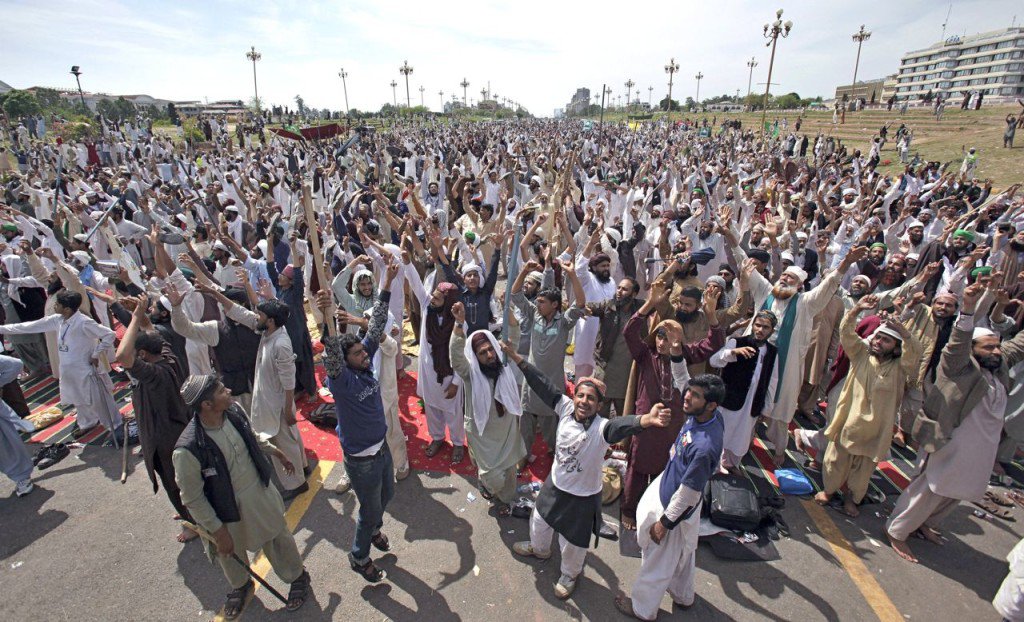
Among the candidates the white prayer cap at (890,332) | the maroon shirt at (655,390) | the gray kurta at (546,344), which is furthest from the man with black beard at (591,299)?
the white prayer cap at (890,332)

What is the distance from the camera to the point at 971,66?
8500 cm

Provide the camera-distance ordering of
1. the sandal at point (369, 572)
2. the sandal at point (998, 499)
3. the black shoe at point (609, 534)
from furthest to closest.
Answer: the sandal at point (998, 499), the black shoe at point (609, 534), the sandal at point (369, 572)

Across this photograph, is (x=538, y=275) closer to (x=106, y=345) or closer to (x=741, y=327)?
(x=741, y=327)

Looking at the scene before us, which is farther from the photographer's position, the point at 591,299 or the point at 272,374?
the point at 591,299

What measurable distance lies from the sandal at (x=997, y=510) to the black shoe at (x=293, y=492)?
240 inches

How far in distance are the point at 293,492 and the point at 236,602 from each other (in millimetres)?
1165

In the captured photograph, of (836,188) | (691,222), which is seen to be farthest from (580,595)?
(836,188)

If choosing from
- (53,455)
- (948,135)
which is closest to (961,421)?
(53,455)

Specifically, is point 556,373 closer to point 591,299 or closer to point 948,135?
point 591,299

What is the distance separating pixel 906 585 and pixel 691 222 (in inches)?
226

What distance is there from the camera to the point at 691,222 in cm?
813

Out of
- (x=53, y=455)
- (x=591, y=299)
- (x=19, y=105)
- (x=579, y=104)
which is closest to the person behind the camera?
(x=53, y=455)

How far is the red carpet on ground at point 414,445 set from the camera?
4.88 m

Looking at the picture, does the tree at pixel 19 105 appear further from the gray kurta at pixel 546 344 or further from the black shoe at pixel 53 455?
the gray kurta at pixel 546 344
